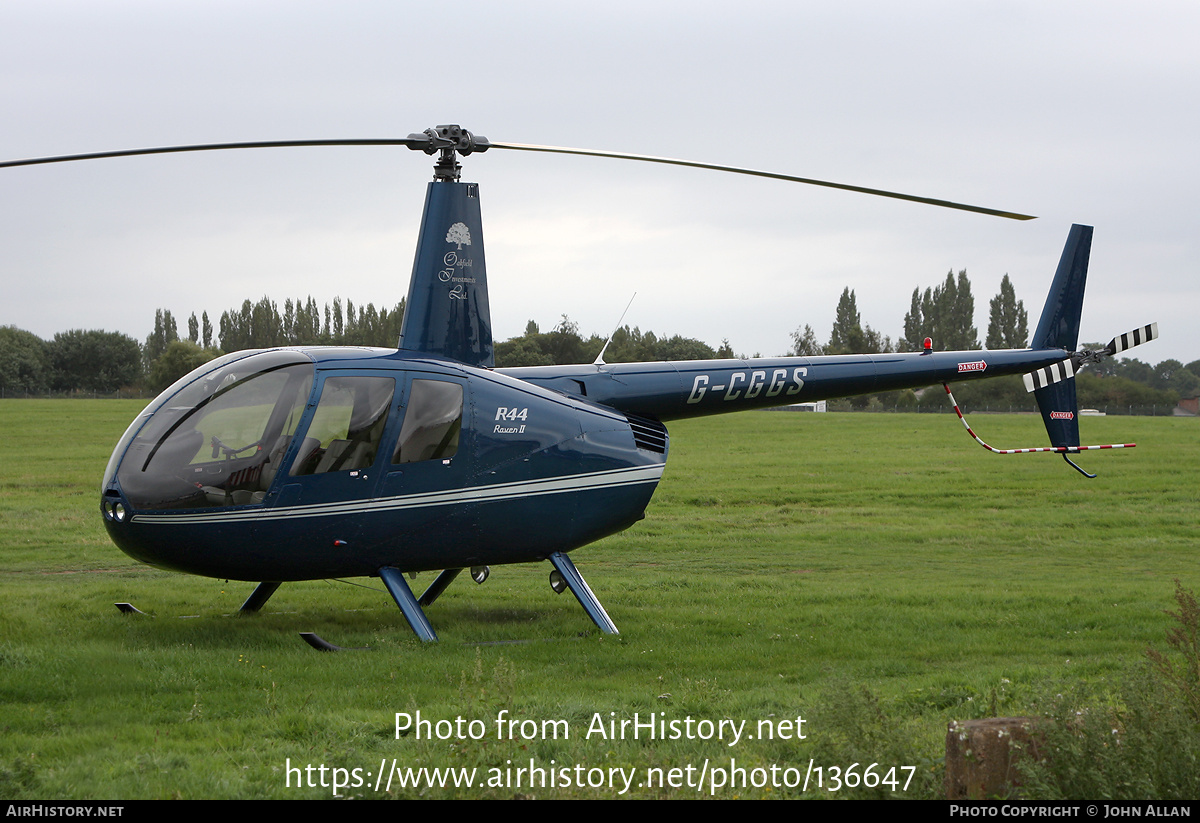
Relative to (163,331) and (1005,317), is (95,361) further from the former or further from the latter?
(1005,317)

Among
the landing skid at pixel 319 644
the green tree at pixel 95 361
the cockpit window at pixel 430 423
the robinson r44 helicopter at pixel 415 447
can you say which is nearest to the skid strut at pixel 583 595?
the robinson r44 helicopter at pixel 415 447

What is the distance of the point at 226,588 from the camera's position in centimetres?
1420

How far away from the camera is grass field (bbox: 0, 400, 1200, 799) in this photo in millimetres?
6227

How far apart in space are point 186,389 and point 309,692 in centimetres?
343

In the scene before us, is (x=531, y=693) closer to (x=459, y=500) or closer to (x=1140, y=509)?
(x=459, y=500)

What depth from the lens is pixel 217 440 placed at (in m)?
9.73

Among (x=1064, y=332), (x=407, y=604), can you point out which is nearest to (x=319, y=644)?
(x=407, y=604)

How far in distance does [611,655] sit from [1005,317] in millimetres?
102407

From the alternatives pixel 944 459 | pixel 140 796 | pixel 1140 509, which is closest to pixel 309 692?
pixel 140 796

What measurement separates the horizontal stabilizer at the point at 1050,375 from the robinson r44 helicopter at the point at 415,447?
4743 millimetres

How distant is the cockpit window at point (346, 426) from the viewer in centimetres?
991

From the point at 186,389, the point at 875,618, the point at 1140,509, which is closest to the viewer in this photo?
the point at 186,389

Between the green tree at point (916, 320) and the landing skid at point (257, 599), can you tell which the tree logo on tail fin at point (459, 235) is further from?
the green tree at point (916, 320)

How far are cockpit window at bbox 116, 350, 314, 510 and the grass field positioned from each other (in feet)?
4.79
